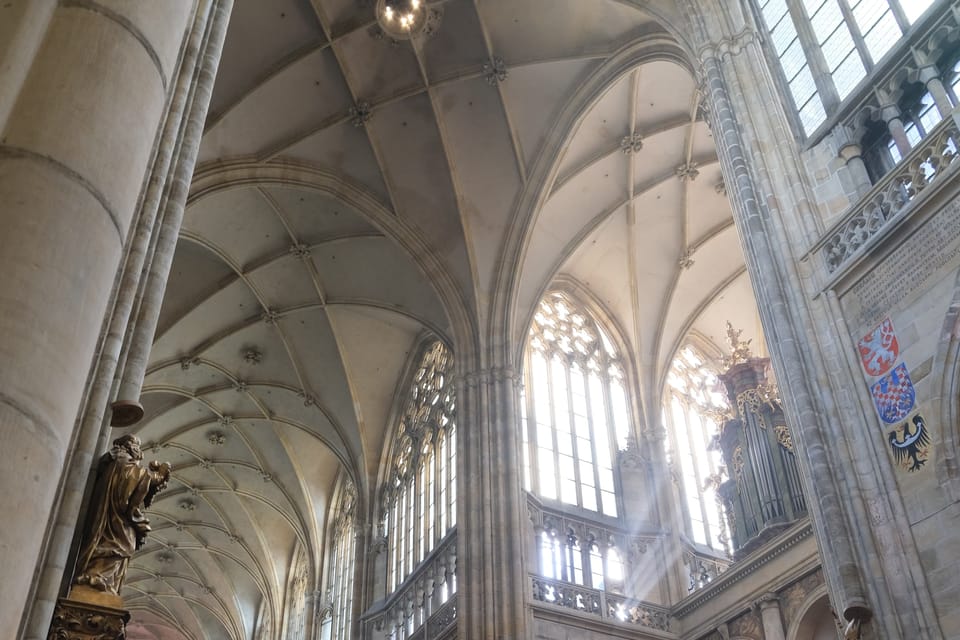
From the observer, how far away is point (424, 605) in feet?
59.6

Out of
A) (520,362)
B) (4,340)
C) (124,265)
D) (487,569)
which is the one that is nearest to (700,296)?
(520,362)

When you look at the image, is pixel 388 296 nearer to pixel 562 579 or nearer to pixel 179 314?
pixel 179 314

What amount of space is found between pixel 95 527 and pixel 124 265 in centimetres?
168

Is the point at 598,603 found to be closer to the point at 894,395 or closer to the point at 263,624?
the point at 894,395

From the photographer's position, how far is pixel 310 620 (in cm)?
2467

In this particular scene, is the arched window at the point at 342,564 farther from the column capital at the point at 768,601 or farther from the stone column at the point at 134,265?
the stone column at the point at 134,265

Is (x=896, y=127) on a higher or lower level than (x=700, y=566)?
higher

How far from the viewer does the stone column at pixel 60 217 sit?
11.4ft

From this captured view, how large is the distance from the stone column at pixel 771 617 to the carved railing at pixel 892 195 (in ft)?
22.5

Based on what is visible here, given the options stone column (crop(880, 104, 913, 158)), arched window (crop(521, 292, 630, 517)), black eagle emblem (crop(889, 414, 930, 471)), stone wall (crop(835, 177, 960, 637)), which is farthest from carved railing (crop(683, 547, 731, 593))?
stone column (crop(880, 104, 913, 158))

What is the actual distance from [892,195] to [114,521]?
7.37 meters

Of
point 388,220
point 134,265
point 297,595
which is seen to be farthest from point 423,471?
point 134,265

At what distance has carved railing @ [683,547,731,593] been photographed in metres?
17.8

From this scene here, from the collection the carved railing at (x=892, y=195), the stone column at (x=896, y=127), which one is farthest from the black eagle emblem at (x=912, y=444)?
the stone column at (x=896, y=127)
